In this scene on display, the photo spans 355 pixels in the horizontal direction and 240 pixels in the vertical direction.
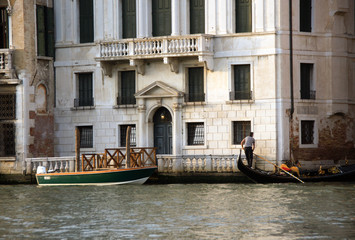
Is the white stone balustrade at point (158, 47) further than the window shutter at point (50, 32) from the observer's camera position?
No

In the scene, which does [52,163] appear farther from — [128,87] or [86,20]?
[86,20]

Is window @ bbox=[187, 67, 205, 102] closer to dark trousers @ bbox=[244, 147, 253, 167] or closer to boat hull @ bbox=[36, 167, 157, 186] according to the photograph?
dark trousers @ bbox=[244, 147, 253, 167]

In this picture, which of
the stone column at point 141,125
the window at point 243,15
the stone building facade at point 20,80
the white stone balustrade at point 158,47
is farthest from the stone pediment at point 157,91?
the stone building facade at point 20,80

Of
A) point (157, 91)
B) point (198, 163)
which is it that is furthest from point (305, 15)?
point (198, 163)

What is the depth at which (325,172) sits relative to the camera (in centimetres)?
2961

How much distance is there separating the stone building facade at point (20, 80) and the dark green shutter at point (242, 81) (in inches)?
259

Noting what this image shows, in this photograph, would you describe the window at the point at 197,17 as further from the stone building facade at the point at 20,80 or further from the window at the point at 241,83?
the stone building facade at the point at 20,80

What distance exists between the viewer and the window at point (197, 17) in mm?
→ 32125

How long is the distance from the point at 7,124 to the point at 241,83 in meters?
7.75

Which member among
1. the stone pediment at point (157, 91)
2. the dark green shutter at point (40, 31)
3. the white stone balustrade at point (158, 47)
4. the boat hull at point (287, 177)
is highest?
the dark green shutter at point (40, 31)

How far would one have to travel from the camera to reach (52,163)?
31.7 metres

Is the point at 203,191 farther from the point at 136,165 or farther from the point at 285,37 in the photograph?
the point at 285,37

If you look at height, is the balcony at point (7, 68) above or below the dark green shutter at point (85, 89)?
above

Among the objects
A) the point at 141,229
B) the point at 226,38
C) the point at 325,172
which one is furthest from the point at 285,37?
the point at 141,229
